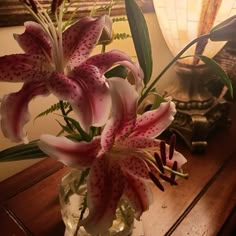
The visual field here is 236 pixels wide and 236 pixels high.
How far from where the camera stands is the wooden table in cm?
53

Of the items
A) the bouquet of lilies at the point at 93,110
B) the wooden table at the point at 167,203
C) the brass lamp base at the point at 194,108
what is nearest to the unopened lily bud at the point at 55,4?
the bouquet of lilies at the point at 93,110

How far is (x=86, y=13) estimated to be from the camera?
0.69m

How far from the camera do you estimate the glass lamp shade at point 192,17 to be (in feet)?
2.11

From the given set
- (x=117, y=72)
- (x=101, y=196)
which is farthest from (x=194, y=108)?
(x=101, y=196)

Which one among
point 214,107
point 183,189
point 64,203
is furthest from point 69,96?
point 214,107

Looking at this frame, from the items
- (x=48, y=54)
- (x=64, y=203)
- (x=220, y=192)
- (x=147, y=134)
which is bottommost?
(x=220, y=192)

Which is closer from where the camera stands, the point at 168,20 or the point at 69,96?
the point at 69,96

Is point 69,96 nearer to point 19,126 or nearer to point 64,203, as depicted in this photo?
point 19,126

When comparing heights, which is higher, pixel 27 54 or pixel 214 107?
pixel 27 54

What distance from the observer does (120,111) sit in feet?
0.99

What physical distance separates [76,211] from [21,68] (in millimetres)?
291

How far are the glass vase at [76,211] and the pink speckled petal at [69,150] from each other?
0.55 ft

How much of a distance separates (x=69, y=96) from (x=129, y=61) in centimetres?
10

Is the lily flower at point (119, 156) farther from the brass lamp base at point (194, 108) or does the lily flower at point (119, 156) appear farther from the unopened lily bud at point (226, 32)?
the brass lamp base at point (194, 108)
